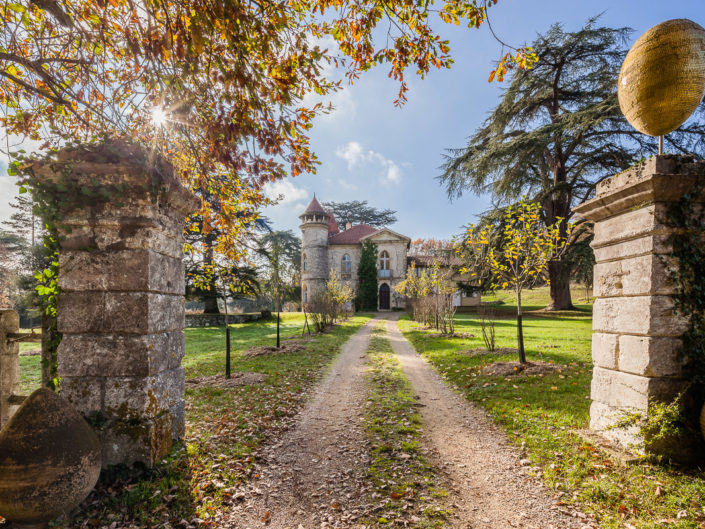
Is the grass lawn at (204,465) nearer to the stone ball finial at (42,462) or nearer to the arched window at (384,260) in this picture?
the stone ball finial at (42,462)

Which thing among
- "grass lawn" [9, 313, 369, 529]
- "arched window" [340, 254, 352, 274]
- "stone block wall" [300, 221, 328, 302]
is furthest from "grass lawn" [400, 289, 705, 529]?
"arched window" [340, 254, 352, 274]

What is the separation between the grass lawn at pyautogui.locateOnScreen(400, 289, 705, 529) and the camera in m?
2.54

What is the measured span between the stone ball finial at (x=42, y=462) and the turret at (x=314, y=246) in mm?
28728

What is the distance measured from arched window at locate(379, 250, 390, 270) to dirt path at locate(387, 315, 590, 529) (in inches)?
1020

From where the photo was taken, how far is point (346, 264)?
107 feet

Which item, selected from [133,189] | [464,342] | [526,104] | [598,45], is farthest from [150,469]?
[598,45]

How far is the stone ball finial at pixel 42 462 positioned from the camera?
2088 mm

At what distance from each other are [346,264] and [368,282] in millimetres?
3246

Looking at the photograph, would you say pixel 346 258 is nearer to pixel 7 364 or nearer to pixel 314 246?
pixel 314 246

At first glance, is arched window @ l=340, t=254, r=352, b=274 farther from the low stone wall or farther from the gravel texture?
the gravel texture

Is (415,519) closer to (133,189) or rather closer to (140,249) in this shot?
(140,249)

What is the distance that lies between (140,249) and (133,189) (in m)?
0.55

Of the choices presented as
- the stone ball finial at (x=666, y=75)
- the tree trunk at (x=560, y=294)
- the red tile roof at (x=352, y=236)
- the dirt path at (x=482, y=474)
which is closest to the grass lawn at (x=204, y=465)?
the dirt path at (x=482, y=474)

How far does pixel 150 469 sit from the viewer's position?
9.52 feet
